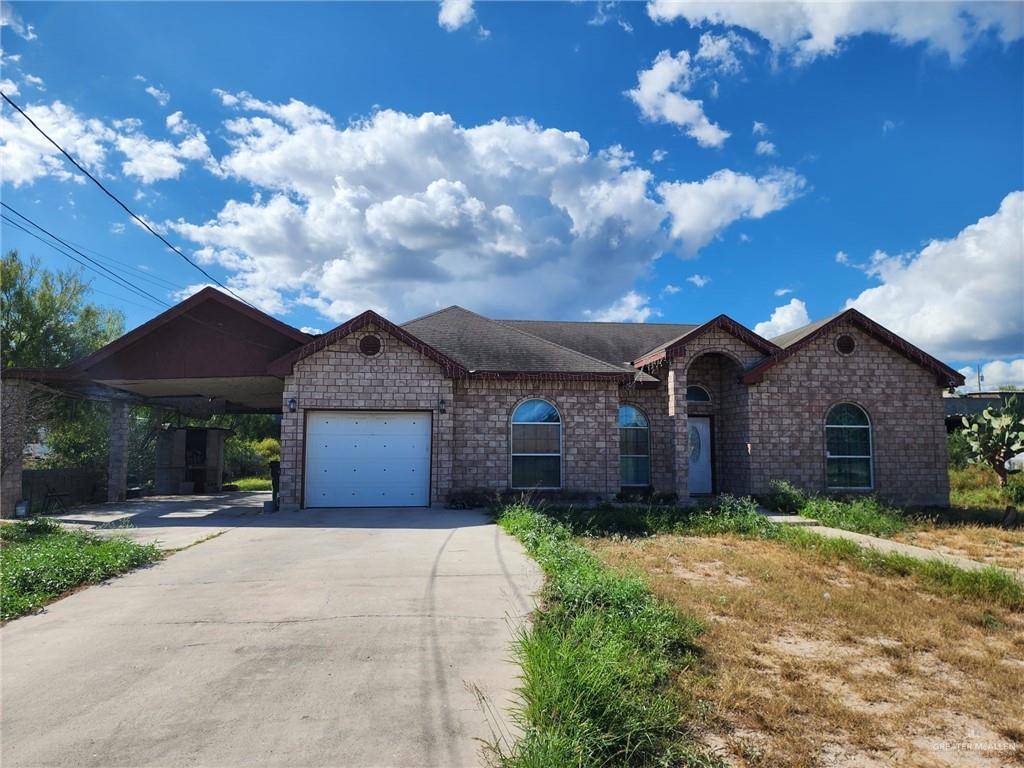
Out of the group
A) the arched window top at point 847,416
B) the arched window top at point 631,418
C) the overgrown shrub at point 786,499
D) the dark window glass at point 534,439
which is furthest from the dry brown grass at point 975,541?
the dark window glass at point 534,439

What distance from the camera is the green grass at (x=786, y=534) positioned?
7.28 meters

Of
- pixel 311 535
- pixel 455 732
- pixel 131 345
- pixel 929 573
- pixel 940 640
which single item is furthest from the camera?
pixel 131 345

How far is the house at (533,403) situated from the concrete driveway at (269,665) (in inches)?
248

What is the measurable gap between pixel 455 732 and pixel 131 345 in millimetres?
14779

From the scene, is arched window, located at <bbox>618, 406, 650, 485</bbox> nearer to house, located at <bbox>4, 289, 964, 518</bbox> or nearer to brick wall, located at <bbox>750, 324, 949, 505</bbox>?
house, located at <bbox>4, 289, 964, 518</bbox>

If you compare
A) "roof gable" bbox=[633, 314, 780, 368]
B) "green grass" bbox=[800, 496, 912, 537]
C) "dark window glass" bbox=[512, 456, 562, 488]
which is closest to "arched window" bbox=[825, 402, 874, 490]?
"green grass" bbox=[800, 496, 912, 537]

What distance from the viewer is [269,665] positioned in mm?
4660

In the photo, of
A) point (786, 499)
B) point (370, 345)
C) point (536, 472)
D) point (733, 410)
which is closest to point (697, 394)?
point (733, 410)

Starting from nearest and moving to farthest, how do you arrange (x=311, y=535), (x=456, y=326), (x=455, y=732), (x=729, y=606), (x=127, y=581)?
(x=455, y=732)
(x=729, y=606)
(x=127, y=581)
(x=311, y=535)
(x=456, y=326)

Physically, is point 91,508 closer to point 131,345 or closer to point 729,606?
point 131,345

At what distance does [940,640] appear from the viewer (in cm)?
559

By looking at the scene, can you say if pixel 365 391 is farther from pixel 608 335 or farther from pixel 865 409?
pixel 865 409

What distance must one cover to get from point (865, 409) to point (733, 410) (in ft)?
10.7

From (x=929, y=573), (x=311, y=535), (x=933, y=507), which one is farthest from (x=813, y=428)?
(x=311, y=535)
